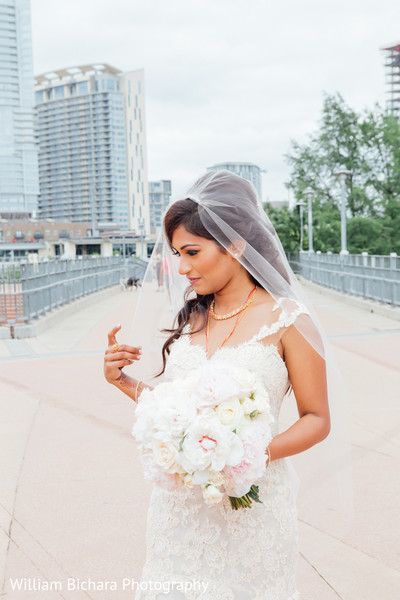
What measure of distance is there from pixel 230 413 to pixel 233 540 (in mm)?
479

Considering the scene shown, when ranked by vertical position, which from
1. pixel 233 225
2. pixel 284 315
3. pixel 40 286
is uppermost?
pixel 233 225

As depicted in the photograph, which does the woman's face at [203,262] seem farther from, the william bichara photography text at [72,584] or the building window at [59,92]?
the building window at [59,92]

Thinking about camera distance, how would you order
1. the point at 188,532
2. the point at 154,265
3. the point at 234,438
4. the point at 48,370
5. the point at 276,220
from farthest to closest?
the point at 276,220, the point at 48,370, the point at 154,265, the point at 188,532, the point at 234,438

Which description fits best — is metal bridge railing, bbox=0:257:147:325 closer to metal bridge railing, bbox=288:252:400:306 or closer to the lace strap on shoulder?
metal bridge railing, bbox=288:252:400:306

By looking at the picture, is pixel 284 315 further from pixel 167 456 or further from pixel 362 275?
pixel 362 275

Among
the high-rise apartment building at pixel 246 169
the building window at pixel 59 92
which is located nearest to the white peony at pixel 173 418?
the high-rise apartment building at pixel 246 169

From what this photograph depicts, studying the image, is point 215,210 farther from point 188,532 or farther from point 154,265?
point 188,532

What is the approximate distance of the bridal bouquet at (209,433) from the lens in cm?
163

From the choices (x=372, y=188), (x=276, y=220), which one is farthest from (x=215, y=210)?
(x=372, y=188)

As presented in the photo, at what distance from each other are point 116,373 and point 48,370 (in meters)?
7.10

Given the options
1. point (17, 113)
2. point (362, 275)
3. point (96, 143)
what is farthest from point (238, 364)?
point (17, 113)

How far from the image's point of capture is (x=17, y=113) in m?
174

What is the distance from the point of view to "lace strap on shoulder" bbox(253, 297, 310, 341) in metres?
2.01

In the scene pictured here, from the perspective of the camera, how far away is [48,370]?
909cm
